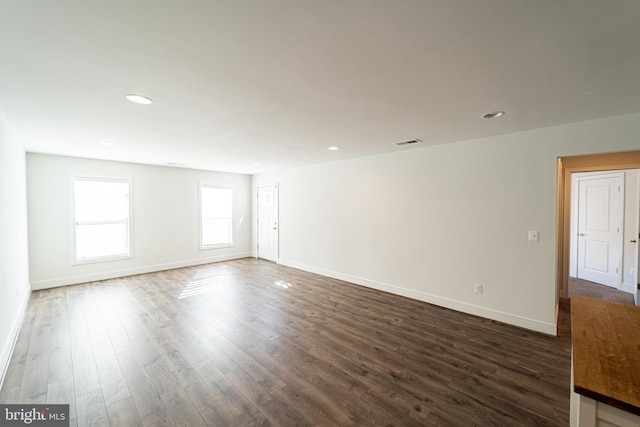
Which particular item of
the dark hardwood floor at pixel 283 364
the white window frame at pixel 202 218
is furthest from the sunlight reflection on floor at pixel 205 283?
the white window frame at pixel 202 218

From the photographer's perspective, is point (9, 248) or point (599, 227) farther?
point (599, 227)

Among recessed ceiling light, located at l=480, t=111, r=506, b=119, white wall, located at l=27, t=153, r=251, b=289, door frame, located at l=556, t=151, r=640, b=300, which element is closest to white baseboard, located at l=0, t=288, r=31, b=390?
white wall, located at l=27, t=153, r=251, b=289

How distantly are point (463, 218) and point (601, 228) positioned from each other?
3742 mm

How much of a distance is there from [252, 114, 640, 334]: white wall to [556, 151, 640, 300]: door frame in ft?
0.99

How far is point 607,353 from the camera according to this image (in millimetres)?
1044

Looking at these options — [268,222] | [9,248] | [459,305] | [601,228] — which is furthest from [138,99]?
[601,228]

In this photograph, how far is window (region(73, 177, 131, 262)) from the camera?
4895mm

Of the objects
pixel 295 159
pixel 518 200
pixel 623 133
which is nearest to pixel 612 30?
pixel 623 133

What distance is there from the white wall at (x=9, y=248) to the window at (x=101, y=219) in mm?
1172

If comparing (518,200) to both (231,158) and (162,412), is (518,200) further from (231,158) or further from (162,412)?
(231,158)

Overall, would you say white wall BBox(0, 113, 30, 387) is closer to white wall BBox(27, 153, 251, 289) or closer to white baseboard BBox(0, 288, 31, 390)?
white baseboard BBox(0, 288, 31, 390)

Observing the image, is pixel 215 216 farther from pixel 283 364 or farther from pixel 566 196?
pixel 566 196

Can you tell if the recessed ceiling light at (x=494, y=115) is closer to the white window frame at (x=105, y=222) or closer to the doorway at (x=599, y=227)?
the doorway at (x=599, y=227)

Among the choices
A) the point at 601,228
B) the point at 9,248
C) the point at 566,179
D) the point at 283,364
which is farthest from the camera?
the point at 601,228
